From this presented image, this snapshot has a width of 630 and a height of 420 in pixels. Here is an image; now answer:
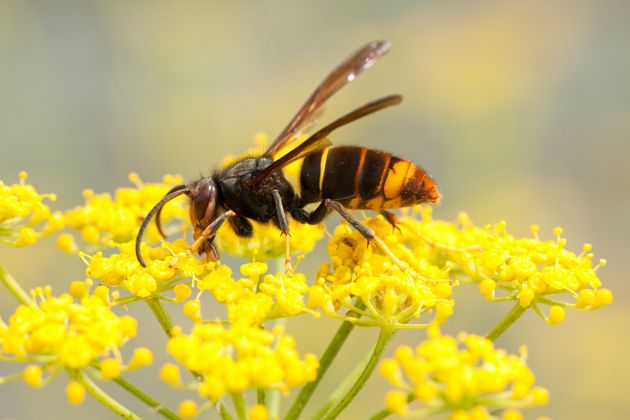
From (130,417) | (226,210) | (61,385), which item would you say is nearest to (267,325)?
(226,210)

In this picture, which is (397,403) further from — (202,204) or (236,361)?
(202,204)

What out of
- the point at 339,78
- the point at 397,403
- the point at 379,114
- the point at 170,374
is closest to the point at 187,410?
the point at 170,374

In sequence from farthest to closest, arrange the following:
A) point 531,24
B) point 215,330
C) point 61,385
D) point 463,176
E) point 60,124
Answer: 1. point 531,24
2. point 60,124
3. point 463,176
4. point 61,385
5. point 215,330

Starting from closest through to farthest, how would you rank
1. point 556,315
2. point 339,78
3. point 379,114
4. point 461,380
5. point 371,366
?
point 461,380, point 371,366, point 556,315, point 339,78, point 379,114

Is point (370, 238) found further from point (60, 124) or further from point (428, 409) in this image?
point (60, 124)

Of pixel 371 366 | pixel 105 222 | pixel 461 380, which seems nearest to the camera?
pixel 461 380

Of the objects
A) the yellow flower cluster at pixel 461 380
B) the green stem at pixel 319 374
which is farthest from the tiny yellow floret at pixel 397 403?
the green stem at pixel 319 374

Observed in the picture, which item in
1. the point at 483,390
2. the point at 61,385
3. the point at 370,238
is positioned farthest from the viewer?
the point at 61,385
